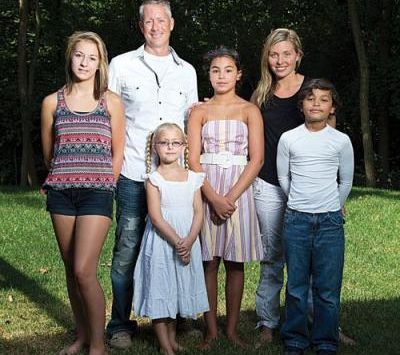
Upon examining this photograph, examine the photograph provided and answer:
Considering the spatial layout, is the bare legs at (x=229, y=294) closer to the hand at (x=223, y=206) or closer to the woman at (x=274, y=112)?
the woman at (x=274, y=112)

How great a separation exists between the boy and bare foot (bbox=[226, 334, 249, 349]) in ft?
0.98

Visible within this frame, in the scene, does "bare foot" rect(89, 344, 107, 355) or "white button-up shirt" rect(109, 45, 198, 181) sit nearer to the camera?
"bare foot" rect(89, 344, 107, 355)

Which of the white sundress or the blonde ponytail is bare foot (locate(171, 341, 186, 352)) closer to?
the white sundress

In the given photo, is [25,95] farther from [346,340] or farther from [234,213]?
[346,340]

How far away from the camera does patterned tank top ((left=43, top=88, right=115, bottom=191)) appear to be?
458 centimetres

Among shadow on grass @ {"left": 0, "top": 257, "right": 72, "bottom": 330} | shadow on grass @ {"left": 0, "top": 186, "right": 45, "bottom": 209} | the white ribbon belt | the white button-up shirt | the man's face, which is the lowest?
shadow on grass @ {"left": 0, "top": 257, "right": 72, "bottom": 330}


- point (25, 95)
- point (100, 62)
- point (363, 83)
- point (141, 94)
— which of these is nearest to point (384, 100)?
point (363, 83)

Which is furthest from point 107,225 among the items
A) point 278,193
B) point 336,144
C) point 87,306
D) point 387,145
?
point 387,145

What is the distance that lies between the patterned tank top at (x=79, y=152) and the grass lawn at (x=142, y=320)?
1251 mm

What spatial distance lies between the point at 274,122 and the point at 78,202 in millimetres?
1453

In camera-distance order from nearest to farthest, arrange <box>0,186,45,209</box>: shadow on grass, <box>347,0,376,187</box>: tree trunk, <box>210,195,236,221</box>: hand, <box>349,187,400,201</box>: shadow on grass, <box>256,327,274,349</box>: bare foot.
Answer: <box>210,195,236,221</box>: hand
<box>256,327,274,349</box>: bare foot
<box>0,186,45,209</box>: shadow on grass
<box>349,187,400,201</box>: shadow on grass
<box>347,0,376,187</box>: tree trunk

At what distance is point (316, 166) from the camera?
4.86 meters

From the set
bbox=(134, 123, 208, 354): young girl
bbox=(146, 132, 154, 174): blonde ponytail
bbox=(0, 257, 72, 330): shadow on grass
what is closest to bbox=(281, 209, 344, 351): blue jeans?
bbox=(134, 123, 208, 354): young girl

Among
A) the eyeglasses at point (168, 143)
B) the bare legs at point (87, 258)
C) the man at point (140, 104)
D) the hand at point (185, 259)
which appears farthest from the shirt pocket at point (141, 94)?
the hand at point (185, 259)
